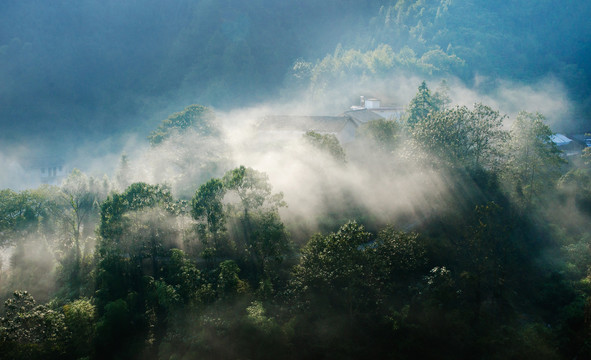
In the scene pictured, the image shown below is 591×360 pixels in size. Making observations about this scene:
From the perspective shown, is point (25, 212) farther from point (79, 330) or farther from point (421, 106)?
point (421, 106)

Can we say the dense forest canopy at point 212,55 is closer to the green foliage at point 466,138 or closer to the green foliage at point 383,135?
the green foliage at point 383,135

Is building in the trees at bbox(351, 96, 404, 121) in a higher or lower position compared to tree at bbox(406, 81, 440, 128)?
higher

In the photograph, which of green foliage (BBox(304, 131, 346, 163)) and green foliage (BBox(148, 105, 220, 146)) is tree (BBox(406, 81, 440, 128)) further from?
green foliage (BBox(148, 105, 220, 146))

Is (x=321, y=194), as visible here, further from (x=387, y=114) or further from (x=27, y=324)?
(x=387, y=114)

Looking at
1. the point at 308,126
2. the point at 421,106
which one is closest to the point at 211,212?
the point at 308,126

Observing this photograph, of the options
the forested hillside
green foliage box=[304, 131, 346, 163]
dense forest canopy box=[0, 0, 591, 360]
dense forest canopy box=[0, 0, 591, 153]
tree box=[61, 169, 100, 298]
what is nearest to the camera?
the forested hillside

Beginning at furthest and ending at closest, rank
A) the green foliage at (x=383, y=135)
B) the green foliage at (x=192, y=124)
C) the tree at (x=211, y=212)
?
the green foliage at (x=192, y=124), the green foliage at (x=383, y=135), the tree at (x=211, y=212)

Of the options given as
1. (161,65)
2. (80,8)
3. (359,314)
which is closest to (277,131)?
(359,314)

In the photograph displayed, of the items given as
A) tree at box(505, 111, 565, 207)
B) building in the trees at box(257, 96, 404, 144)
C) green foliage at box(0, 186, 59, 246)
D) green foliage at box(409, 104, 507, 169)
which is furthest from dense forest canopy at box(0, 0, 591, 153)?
green foliage at box(0, 186, 59, 246)

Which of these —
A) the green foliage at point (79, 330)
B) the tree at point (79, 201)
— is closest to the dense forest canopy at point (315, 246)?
the green foliage at point (79, 330)
